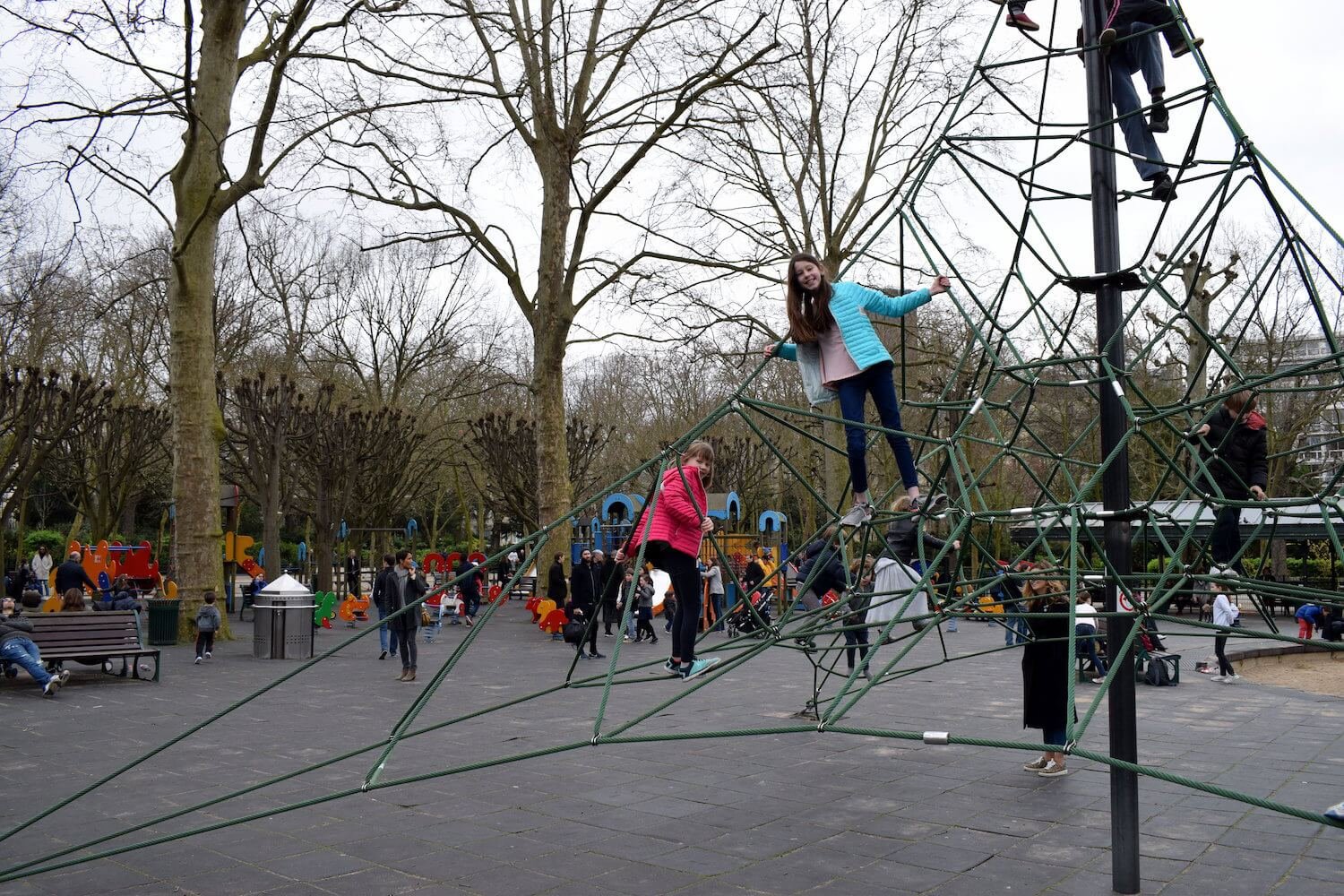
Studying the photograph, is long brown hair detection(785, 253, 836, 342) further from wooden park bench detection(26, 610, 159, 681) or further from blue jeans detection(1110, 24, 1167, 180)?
wooden park bench detection(26, 610, 159, 681)

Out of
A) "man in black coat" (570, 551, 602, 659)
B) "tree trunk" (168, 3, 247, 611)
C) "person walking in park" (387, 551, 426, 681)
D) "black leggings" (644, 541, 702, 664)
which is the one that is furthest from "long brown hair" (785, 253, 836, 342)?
"tree trunk" (168, 3, 247, 611)

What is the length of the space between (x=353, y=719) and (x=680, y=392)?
96.7 feet

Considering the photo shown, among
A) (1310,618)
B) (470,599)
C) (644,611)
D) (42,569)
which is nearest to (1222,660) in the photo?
(1310,618)

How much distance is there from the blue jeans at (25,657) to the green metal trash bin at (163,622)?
13.6 feet

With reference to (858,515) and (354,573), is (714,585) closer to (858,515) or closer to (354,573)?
(354,573)

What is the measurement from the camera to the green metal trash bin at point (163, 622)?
49.1ft

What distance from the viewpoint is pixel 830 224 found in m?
20.9

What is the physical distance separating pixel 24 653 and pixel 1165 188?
10.9 metres

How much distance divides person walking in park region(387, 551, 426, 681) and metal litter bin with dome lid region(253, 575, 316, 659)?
1.60 metres

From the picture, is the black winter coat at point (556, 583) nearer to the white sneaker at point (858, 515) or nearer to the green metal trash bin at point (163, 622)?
the green metal trash bin at point (163, 622)

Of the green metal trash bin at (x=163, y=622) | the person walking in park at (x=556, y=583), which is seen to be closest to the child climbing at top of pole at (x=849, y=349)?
the green metal trash bin at (x=163, y=622)

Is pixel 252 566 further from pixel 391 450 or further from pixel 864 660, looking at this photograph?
pixel 864 660

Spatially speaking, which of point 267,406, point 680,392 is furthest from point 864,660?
point 680,392

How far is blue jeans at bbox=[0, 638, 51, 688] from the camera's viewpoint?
10.5 meters
